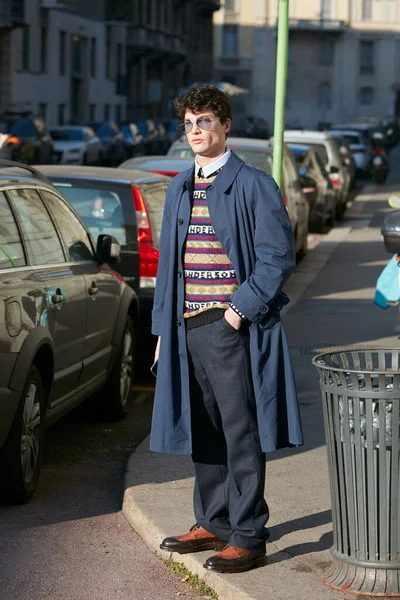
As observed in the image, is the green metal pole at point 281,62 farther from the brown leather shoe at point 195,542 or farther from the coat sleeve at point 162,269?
the brown leather shoe at point 195,542

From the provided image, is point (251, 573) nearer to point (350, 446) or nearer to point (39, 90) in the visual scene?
point (350, 446)

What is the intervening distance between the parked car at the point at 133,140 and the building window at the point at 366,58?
5631 centimetres

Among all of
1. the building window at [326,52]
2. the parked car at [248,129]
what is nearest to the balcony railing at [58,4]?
the parked car at [248,129]

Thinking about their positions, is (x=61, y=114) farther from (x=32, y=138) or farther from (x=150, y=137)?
(x=32, y=138)

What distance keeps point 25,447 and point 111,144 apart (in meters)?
39.4

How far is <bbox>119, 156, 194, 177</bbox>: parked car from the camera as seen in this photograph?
516 inches

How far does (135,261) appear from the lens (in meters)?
9.93

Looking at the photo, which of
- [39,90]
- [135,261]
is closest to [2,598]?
[135,261]

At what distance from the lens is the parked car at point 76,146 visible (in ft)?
131

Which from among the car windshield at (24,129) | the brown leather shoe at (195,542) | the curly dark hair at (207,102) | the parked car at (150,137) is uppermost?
the curly dark hair at (207,102)

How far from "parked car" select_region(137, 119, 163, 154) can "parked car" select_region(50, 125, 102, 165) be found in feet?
25.7

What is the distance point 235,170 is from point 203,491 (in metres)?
1.29

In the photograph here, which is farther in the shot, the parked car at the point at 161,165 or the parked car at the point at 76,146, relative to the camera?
the parked car at the point at 76,146

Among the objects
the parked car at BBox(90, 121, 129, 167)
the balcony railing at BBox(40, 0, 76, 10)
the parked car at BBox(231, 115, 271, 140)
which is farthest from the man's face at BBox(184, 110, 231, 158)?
the balcony railing at BBox(40, 0, 76, 10)
